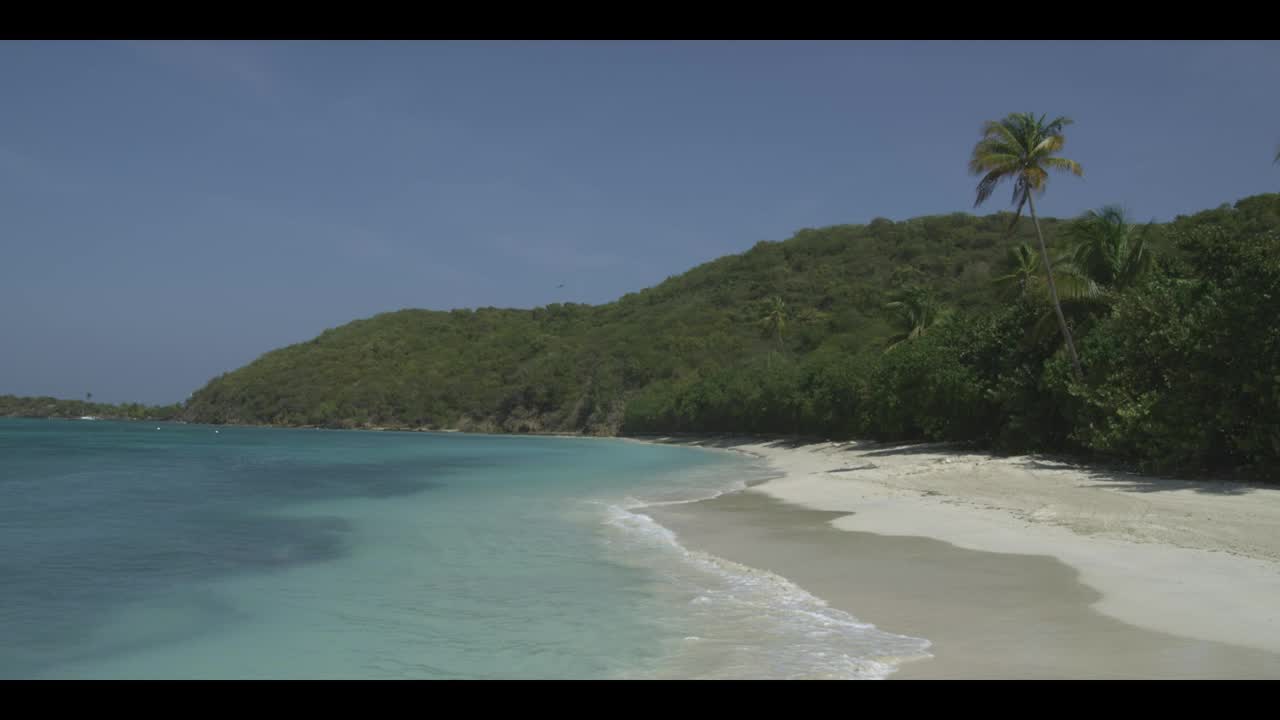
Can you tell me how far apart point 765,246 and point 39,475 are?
11300 centimetres

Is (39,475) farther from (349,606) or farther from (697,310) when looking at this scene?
(697,310)

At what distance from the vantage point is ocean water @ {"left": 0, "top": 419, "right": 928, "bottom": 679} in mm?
7523

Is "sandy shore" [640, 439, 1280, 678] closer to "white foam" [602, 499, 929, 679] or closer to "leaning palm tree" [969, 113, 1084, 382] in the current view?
"white foam" [602, 499, 929, 679]

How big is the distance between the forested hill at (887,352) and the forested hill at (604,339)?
427 mm

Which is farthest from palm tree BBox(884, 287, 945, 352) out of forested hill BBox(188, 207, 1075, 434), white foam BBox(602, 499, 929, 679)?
white foam BBox(602, 499, 929, 679)

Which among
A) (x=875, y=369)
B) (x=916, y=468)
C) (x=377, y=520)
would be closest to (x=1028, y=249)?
(x=875, y=369)

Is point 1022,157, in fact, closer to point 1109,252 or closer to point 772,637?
point 1109,252

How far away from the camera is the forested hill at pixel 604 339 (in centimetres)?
9875

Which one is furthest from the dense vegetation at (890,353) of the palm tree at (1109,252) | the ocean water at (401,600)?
the ocean water at (401,600)

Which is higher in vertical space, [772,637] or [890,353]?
[890,353]

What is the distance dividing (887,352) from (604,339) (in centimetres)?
8087

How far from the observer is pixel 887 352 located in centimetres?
4597

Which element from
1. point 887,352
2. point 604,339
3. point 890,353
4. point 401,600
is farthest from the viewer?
point 604,339

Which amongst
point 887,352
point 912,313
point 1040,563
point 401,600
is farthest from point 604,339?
point 401,600
